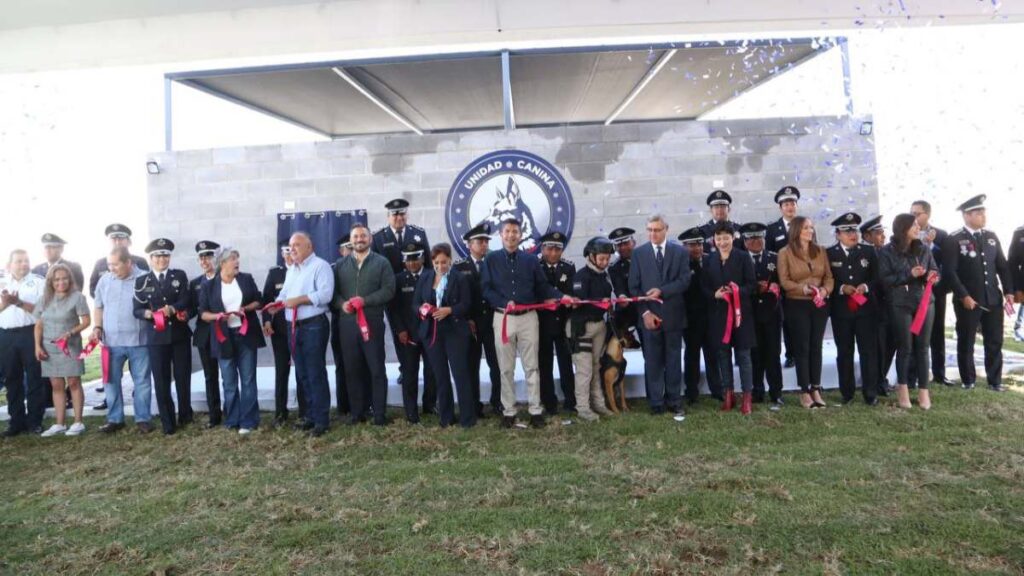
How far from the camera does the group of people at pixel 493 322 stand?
5.29 meters

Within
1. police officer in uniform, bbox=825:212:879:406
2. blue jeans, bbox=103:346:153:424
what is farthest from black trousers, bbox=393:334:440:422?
police officer in uniform, bbox=825:212:879:406

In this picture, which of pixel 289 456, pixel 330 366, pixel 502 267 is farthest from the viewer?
pixel 330 366

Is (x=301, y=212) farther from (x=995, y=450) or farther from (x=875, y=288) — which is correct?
(x=995, y=450)

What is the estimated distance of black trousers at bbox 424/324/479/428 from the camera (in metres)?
5.26

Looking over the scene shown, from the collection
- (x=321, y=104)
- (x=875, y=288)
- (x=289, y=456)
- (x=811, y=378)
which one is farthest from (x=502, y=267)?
(x=321, y=104)

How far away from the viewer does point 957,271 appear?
6.09 metres

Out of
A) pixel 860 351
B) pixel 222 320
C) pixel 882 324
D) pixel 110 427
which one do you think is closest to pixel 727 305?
pixel 860 351

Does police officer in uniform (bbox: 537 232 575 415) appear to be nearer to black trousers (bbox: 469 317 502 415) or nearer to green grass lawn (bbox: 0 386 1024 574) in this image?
black trousers (bbox: 469 317 502 415)

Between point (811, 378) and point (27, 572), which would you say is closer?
point (27, 572)

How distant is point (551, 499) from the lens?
349 cm

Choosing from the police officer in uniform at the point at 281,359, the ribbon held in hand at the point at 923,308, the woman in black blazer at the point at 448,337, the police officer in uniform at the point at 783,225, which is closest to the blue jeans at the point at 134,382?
the police officer in uniform at the point at 281,359

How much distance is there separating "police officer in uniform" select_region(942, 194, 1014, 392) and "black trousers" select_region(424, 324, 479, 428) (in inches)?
181

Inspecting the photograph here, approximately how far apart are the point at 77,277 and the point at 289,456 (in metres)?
3.28

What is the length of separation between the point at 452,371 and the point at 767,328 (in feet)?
9.25
